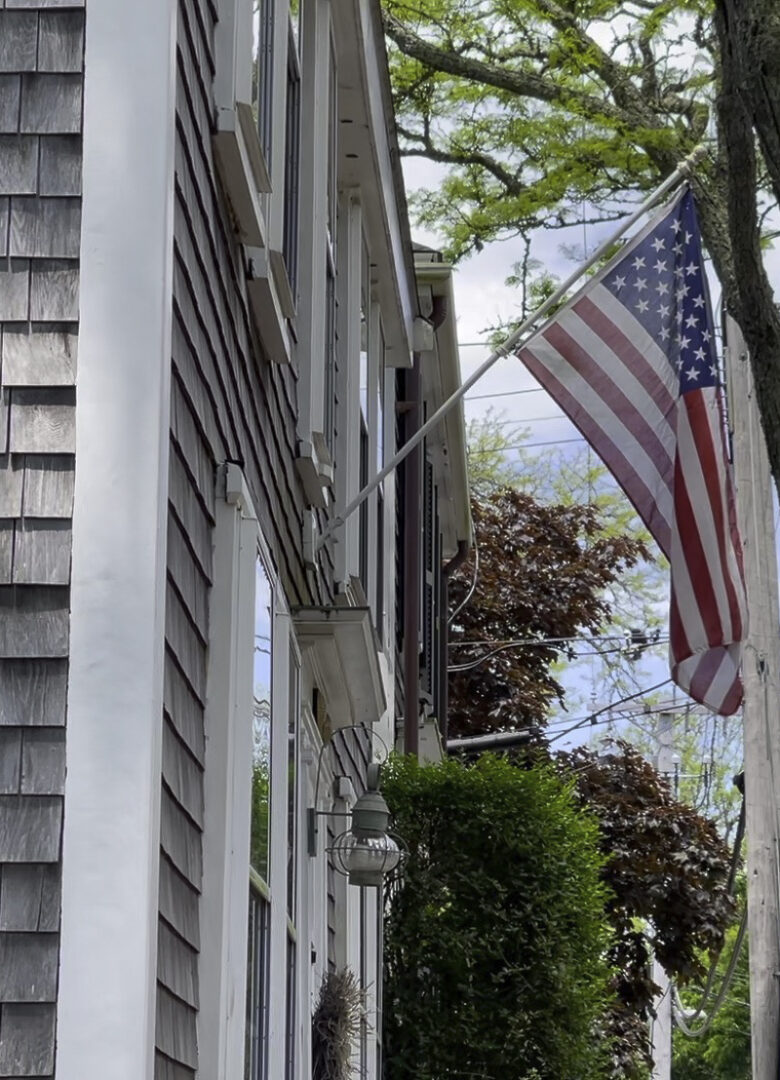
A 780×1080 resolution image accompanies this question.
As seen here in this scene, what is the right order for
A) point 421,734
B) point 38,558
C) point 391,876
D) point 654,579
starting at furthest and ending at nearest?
point 654,579
point 421,734
point 391,876
point 38,558

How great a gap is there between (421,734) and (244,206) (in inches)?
396

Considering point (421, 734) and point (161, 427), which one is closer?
point (161, 427)

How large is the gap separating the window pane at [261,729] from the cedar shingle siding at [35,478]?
1243mm

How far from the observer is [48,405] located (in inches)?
144

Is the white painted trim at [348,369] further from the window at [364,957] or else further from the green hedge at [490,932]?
the green hedge at [490,932]

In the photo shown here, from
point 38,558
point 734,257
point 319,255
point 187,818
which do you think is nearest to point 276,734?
point 187,818

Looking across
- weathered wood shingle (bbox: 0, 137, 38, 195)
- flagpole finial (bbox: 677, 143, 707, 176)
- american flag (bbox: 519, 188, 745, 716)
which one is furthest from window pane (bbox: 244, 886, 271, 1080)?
flagpole finial (bbox: 677, 143, 707, 176)

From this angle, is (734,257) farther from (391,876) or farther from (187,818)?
(391,876)

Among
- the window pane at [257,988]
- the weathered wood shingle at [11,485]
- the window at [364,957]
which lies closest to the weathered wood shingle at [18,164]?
the weathered wood shingle at [11,485]

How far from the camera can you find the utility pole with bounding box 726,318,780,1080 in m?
11.5

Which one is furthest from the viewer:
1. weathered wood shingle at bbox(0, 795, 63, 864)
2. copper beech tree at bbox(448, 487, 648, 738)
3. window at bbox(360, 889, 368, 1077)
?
copper beech tree at bbox(448, 487, 648, 738)

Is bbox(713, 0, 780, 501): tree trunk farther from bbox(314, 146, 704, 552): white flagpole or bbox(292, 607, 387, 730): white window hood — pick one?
bbox(292, 607, 387, 730): white window hood

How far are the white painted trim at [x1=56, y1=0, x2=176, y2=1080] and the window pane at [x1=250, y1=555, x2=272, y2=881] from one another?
1226 millimetres

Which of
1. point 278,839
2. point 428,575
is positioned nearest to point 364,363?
point 278,839
